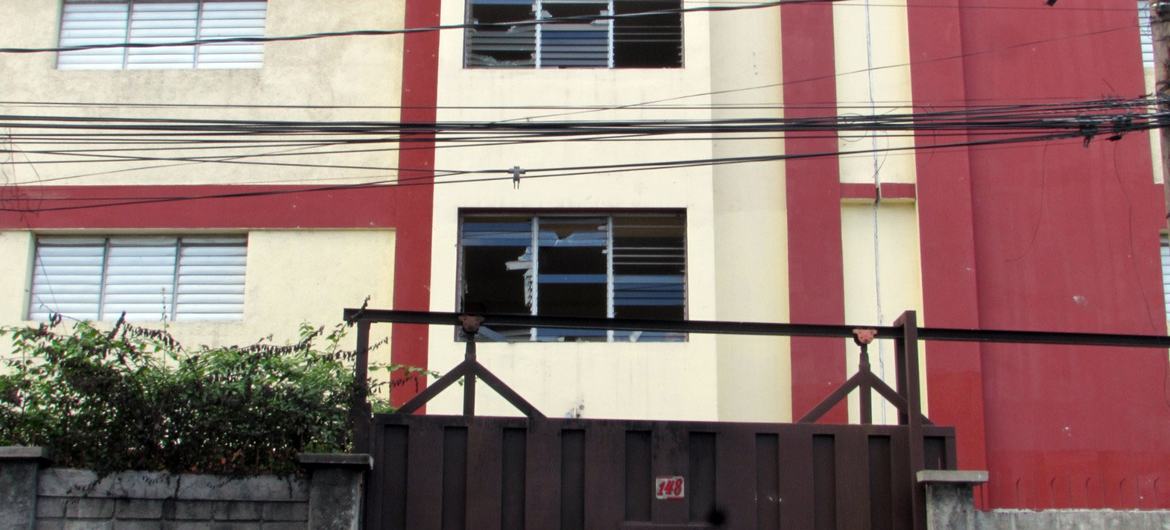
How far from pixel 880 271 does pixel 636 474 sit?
603 centimetres

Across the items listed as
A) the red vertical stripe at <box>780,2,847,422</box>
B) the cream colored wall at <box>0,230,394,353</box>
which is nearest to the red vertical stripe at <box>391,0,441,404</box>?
the cream colored wall at <box>0,230,394,353</box>

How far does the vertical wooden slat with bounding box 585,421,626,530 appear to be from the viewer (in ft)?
30.6

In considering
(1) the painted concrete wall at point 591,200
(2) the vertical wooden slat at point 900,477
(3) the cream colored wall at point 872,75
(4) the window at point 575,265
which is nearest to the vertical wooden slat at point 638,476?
(2) the vertical wooden slat at point 900,477

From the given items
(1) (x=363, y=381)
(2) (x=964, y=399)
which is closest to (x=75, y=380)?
(1) (x=363, y=381)

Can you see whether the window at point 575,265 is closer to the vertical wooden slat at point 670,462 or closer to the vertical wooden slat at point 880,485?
the vertical wooden slat at point 670,462

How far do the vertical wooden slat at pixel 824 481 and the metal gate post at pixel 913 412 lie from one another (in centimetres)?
54

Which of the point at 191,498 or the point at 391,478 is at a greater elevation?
the point at 391,478

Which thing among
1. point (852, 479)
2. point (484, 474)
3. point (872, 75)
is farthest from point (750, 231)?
→ point (484, 474)

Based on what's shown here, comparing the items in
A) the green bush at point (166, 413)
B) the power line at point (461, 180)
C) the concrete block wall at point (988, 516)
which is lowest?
the concrete block wall at point (988, 516)

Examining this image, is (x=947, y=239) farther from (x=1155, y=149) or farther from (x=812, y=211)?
(x=1155, y=149)

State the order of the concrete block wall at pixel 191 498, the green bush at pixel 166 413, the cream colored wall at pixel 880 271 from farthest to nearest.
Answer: the cream colored wall at pixel 880 271 → the green bush at pixel 166 413 → the concrete block wall at pixel 191 498

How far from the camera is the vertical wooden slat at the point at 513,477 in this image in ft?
30.7

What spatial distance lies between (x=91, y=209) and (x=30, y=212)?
705 mm

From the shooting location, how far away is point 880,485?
9.59m
